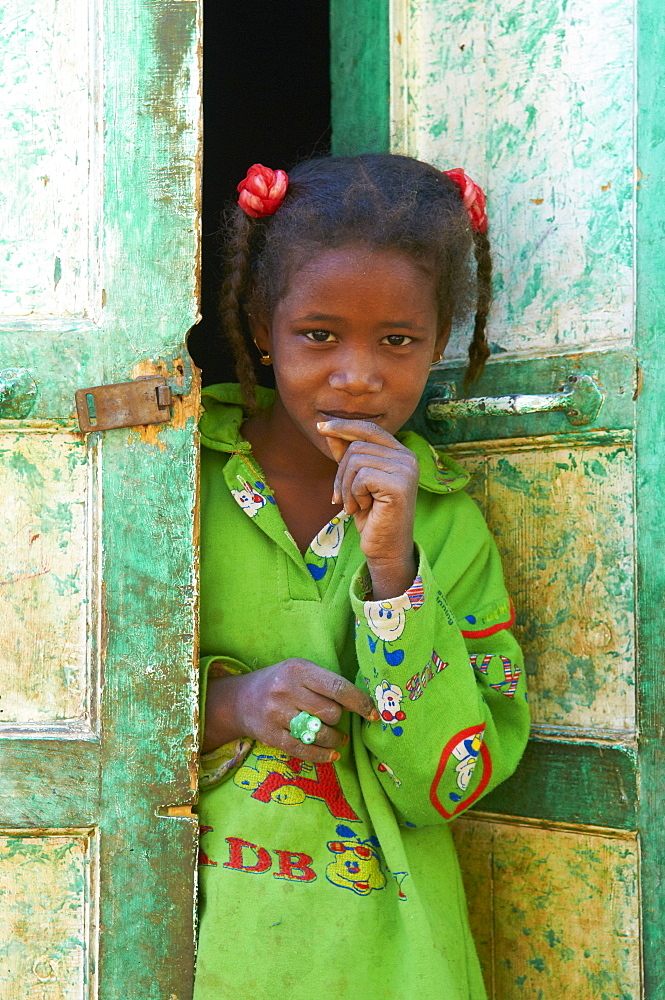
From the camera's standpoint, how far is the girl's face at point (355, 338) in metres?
1.58

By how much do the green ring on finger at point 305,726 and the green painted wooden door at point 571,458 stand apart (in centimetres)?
51

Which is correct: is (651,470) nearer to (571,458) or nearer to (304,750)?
(571,458)

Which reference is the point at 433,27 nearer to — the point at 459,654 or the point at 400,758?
the point at 459,654

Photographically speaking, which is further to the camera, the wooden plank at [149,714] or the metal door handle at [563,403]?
the metal door handle at [563,403]

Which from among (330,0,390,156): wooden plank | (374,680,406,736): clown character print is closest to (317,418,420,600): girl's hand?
(374,680,406,736): clown character print

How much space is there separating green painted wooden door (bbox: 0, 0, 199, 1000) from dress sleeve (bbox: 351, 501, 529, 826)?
294 millimetres

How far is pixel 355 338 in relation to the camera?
158 cm

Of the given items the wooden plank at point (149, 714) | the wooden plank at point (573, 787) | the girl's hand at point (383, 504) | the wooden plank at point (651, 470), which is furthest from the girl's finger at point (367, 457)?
the wooden plank at point (573, 787)

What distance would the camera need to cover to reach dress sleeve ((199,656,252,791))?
1.55m

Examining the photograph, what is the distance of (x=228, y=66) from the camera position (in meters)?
3.49

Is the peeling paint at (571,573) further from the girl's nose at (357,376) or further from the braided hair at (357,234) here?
the girl's nose at (357,376)

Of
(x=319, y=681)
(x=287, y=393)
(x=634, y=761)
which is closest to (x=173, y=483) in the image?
(x=287, y=393)

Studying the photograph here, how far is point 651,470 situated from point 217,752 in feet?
2.77

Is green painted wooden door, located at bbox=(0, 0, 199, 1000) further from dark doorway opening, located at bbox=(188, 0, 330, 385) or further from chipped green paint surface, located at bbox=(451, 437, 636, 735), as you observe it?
dark doorway opening, located at bbox=(188, 0, 330, 385)
